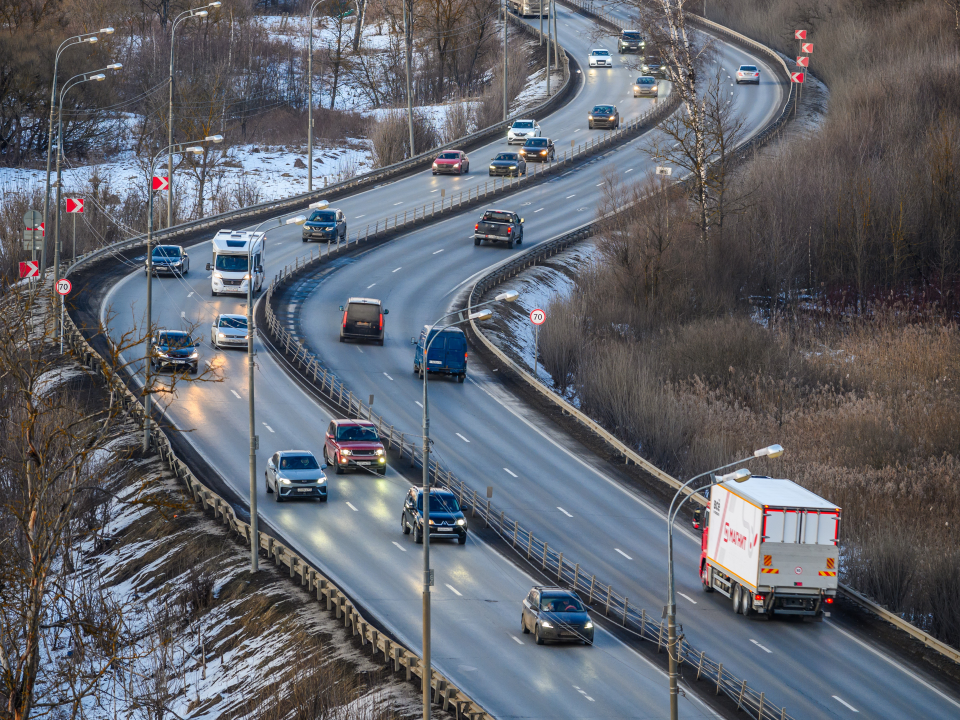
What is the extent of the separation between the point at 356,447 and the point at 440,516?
6246 mm

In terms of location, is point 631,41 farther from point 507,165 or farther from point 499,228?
point 499,228

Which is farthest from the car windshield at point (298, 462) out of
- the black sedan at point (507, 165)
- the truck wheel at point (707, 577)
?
the black sedan at point (507, 165)

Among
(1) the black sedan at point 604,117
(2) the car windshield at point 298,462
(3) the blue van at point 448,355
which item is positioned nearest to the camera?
(2) the car windshield at point 298,462

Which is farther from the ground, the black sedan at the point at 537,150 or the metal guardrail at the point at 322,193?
the black sedan at the point at 537,150

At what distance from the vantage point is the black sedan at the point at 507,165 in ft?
269

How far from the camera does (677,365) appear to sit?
61.2 metres

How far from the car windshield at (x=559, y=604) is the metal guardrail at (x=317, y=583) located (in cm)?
348

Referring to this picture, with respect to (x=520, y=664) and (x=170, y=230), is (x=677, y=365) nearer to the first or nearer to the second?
(x=170, y=230)

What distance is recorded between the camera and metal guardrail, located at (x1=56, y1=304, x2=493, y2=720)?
27.1 meters

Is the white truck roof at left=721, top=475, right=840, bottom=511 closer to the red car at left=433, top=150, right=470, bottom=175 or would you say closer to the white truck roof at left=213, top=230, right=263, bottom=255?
the white truck roof at left=213, top=230, right=263, bottom=255

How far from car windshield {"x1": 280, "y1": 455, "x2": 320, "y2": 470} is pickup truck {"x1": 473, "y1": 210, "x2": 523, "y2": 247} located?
31844 millimetres

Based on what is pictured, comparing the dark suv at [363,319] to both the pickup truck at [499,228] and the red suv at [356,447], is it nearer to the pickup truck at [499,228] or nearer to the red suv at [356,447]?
the red suv at [356,447]

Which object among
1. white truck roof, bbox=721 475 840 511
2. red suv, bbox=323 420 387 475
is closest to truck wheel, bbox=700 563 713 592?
white truck roof, bbox=721 475 840 511

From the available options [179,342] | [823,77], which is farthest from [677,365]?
[823,77]
